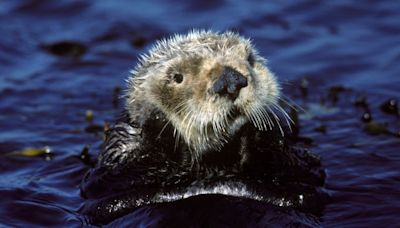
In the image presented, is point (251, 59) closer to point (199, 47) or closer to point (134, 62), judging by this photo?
point (199, 47)

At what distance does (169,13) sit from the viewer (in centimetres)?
1087

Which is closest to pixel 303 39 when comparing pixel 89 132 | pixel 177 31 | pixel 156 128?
pixel 177 31

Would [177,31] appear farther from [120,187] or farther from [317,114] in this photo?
[120,187]

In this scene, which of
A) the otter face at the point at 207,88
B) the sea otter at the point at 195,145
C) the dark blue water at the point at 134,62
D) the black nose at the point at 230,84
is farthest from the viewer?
the dark blue water at the point at 134,62

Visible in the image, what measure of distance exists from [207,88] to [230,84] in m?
0.20

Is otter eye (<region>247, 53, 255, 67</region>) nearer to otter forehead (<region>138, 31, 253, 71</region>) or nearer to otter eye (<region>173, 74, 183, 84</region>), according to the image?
otter forehead (<region>138, 31, 253, 71</region>)

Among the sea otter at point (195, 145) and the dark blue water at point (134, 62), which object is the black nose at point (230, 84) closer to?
the sea otter at point (195, 145)

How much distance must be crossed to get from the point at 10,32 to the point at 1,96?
2.12 meters

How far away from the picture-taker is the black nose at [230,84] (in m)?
4.82

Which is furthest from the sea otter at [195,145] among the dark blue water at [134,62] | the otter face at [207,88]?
the dark blue water at [134,62]

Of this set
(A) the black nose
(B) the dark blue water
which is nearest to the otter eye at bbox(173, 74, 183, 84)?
(A) the black nose

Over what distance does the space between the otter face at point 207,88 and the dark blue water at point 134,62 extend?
2.88 feet

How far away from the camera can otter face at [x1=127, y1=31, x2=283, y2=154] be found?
4918mm

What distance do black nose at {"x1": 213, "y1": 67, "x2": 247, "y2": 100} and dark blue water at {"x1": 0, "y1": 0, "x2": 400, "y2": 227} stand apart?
42.5 inches
